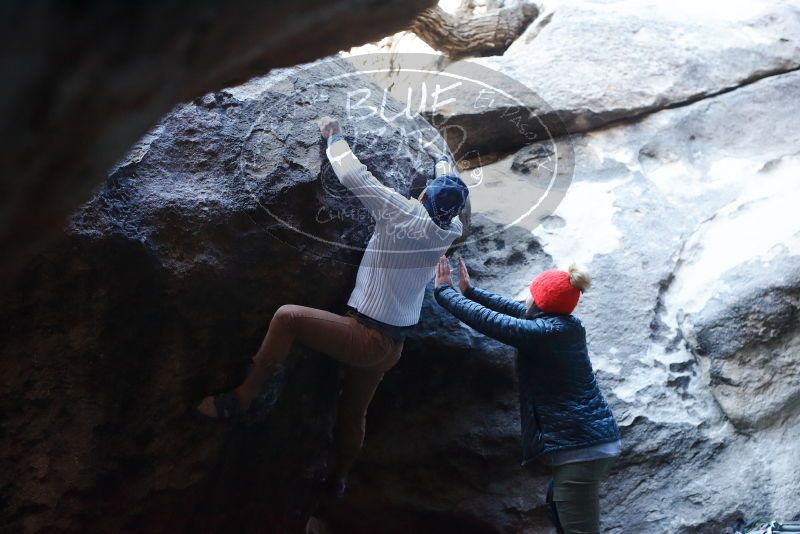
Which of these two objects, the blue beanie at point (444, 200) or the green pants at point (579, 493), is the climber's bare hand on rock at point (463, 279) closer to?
the blue beanie at point (444, 200)

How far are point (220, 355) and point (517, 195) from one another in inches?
60.3

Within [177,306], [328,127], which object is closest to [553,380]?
[328,127]

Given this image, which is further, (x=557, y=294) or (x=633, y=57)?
(x=633, y=57)

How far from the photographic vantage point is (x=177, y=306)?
251 cm

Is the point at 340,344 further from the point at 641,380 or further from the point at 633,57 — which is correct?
the point at 633,57

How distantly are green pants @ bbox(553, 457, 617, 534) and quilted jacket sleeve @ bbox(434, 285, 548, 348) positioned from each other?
1.52 ft

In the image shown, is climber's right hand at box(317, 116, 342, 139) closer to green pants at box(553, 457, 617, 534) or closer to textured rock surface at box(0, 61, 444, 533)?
textured rock surface at box(0, 61, 444, 533)

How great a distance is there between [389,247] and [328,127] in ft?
1.59

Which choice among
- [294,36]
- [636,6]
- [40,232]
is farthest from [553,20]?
[40,232]

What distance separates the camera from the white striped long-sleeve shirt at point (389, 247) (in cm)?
257

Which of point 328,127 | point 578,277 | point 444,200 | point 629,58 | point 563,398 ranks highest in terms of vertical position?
point 629,58

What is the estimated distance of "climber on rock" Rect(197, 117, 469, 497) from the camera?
2.55 meters

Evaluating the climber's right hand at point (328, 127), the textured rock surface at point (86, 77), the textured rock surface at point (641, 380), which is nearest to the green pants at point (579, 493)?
the textured rock surface at point (641, 380)

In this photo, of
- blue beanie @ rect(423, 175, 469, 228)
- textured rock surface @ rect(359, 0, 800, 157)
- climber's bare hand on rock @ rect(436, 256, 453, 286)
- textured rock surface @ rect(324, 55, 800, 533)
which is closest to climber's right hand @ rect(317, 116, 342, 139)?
blue beanie @ rect(423, 175, 469, 228)
